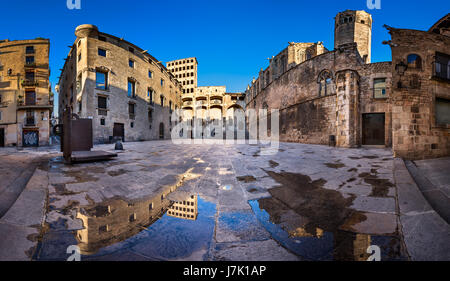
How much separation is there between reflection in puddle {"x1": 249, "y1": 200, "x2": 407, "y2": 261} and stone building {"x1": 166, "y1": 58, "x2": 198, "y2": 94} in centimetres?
5116

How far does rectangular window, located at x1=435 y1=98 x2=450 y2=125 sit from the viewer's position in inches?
244

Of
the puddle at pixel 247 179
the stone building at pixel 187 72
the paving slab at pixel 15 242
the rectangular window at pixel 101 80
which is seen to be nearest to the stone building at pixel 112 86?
the rectangular window at pixel 101 80

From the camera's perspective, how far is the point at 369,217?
6.27ft

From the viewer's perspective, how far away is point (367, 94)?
12711 mm

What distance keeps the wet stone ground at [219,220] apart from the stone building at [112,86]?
18.6 meters

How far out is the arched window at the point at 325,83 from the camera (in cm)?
1464

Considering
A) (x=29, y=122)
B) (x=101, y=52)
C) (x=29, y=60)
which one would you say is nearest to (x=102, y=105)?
(x=101, y=52)

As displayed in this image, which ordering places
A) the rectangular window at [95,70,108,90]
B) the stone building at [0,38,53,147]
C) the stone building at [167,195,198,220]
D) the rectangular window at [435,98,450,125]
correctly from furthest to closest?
the rectangular window at [95,70,108,90] → the stone building at [0,38,53,147] → the rectangular window at [435,98,450,125] → the stone building at [167,195,198,220]

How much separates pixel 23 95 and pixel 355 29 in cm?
4341

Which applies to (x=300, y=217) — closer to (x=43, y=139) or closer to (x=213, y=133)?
(x=43, y=139)

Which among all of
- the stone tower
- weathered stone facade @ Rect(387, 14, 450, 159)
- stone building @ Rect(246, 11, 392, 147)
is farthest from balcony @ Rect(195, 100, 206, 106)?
weathered stone facade @ Rect(387, 14, 450, 159)

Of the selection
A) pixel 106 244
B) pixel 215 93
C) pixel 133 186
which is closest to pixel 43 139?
pixel 133 186

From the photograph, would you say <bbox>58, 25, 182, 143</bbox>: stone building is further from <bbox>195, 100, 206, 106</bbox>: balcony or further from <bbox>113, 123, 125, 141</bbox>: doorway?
<bbox>195, 100, 206, 106</bbox>: balcony

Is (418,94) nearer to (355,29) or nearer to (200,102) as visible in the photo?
(355,29)
